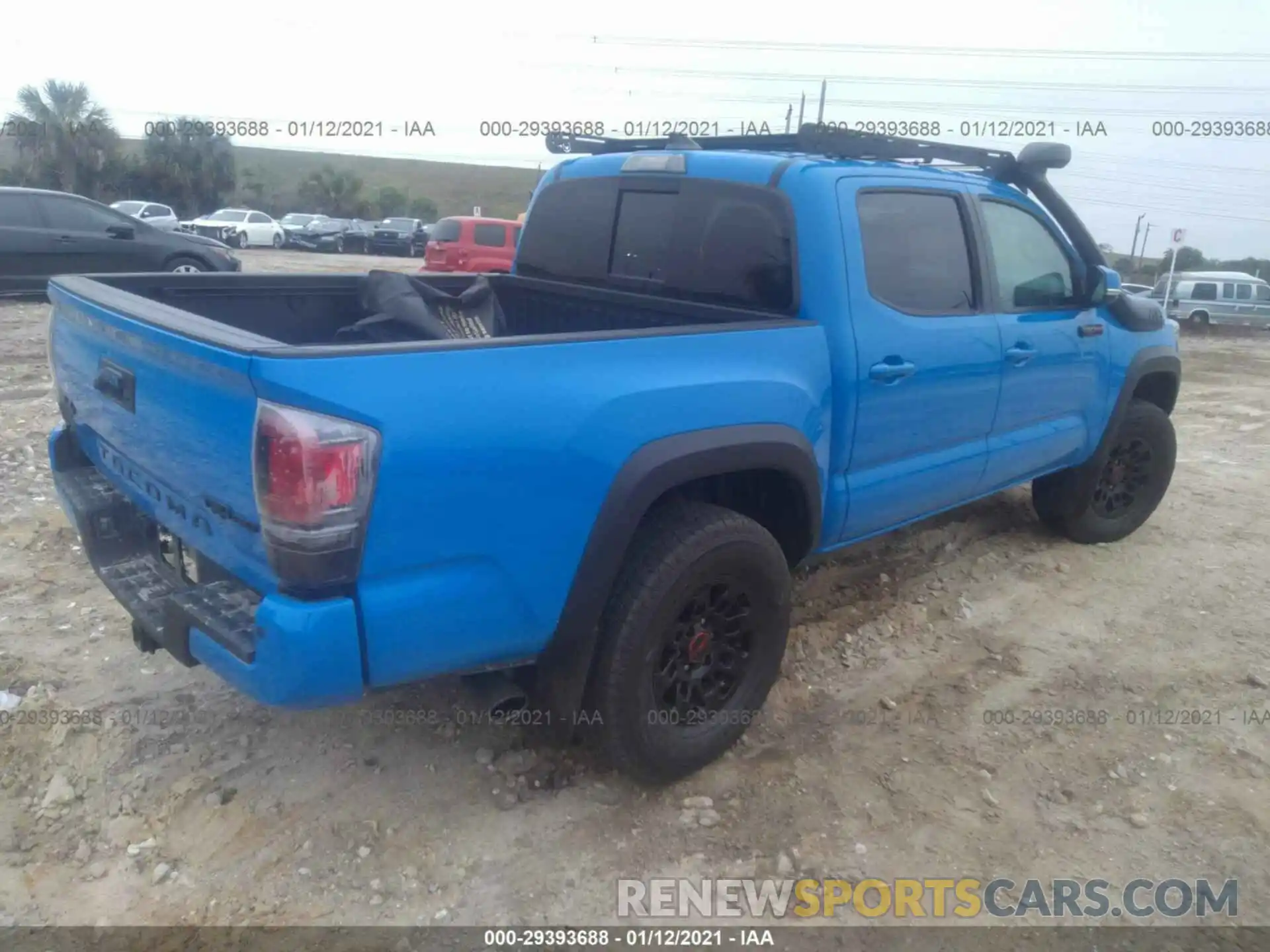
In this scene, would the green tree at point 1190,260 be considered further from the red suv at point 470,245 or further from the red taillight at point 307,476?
the red taillight at point 307,476

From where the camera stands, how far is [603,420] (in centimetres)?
251

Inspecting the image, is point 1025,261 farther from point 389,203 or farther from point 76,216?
point 389,203

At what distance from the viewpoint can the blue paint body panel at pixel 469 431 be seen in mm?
2176

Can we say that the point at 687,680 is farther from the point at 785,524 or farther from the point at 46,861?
the point at 46,861

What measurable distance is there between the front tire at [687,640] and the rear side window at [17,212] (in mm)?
10968

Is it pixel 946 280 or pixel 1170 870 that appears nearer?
pixel 1170 870

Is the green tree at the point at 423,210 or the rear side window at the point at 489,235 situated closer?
the rear side window at the point at 489,235

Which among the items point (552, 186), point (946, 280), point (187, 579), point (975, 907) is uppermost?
point (552, 186)

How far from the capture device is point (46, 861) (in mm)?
2637

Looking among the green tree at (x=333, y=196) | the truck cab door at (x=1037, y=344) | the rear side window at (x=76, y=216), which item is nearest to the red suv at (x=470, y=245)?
the rear side window at (x=76, y=216)

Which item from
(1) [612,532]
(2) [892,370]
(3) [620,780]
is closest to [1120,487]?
(2) [892,370]

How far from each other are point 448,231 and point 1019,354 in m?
16.6

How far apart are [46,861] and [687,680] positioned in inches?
72.1

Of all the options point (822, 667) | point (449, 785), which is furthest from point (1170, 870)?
point (449, 785)
